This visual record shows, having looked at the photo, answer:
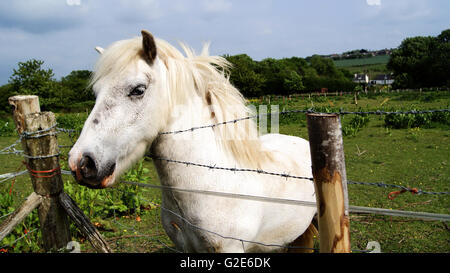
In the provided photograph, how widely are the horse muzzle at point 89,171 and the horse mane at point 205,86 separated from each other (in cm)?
61

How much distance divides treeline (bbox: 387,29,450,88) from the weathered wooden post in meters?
53.6

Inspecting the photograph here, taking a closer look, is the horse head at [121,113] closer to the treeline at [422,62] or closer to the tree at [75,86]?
the tree at [75,86]

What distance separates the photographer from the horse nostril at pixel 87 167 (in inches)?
69.0

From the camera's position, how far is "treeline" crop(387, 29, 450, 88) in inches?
1935

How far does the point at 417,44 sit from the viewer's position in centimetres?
5912

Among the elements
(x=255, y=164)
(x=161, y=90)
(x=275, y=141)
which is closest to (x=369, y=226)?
(x=275, y=141)

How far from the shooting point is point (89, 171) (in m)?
1.78

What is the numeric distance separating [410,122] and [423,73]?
49.5 metres

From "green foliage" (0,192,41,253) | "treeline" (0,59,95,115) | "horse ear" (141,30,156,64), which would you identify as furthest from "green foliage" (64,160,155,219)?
"treeline" (0,59,95,115)

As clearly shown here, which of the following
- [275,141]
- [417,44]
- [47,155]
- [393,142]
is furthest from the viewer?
[417,44]

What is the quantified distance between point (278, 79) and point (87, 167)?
64256mm

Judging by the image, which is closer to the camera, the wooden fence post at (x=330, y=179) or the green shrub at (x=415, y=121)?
the wooden fence post at (x=330, y=179)

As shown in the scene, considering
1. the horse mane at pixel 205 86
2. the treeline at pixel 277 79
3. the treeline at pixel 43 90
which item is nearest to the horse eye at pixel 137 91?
the horse mane at pixel 205 86
